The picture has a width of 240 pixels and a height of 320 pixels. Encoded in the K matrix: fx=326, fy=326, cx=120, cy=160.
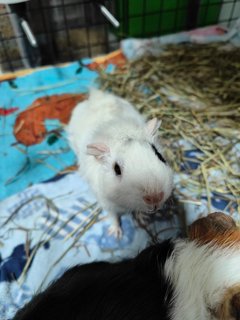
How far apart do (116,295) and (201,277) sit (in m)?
0.25

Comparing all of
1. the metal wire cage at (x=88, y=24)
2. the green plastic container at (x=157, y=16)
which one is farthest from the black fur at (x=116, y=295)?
the green plastic container at (x=157, y=16)

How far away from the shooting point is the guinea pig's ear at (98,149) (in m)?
1.38

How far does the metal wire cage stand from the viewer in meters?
2.45

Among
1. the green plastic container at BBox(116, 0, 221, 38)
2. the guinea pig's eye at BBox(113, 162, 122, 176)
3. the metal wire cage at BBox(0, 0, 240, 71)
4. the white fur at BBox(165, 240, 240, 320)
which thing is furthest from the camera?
the green plastic container at BBox(116, 0, 221, 38)

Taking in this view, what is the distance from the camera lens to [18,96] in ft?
7.70

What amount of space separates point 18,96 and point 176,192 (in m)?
1.35

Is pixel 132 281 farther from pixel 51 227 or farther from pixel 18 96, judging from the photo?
pixel 18 96

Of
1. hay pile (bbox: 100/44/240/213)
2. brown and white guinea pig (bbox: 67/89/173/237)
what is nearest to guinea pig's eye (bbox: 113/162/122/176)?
brown and white guinea pig (bbox: 67/89/173/237)

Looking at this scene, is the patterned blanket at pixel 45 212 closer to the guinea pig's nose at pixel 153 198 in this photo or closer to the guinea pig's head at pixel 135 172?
the guinea pig's head at pixel 135 172

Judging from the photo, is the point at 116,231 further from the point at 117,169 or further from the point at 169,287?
the point at 169,287

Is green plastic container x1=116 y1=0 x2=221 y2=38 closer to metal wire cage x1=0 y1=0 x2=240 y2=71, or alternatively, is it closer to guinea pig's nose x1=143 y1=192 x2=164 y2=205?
metal wire cage x1=0 y1=0 x2=240 y2=71

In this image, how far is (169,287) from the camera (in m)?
0.95

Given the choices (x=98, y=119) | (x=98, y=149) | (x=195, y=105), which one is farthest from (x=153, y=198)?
(x=195, y=105)

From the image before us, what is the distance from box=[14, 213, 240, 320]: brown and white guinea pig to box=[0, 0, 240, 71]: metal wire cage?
1.92 meters
